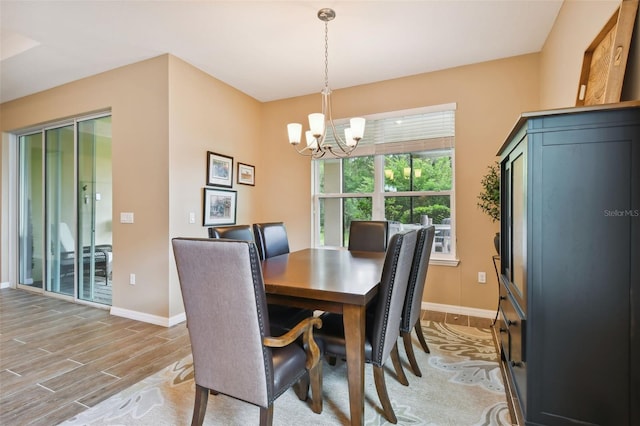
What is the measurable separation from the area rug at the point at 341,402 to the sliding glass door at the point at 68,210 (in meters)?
2.31

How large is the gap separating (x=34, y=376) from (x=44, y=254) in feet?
9.34

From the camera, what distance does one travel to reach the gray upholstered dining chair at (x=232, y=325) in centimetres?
124

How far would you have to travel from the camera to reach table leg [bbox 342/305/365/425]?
1548mm

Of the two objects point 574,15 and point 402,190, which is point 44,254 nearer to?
point 402,190

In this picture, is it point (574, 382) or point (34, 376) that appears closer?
point (574, 382)

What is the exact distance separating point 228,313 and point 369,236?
211 cm

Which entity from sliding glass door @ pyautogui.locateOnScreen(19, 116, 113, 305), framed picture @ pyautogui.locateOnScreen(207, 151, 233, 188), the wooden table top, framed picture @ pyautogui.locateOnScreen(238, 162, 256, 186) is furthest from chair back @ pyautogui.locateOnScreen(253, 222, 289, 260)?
sliding glass door @ pyautogui.locateOnScreen(19, 116, 113, 305)

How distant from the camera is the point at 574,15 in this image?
221 centimetres

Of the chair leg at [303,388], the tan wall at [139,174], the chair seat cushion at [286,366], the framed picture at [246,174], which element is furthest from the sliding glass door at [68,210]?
the chair seat cushion at [286,366]

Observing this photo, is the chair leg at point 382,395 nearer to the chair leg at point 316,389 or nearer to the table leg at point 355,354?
the table leg at point 355,354

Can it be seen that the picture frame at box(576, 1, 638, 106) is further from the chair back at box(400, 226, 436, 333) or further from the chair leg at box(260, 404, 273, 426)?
the chair leg at box(260, 404, 273, 426)

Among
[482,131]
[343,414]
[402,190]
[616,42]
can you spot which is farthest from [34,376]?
[482,131]

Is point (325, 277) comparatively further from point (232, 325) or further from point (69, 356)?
point (69, 356)

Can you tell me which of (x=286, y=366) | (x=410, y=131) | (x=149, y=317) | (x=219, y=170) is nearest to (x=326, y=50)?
(x=410, y=131)
